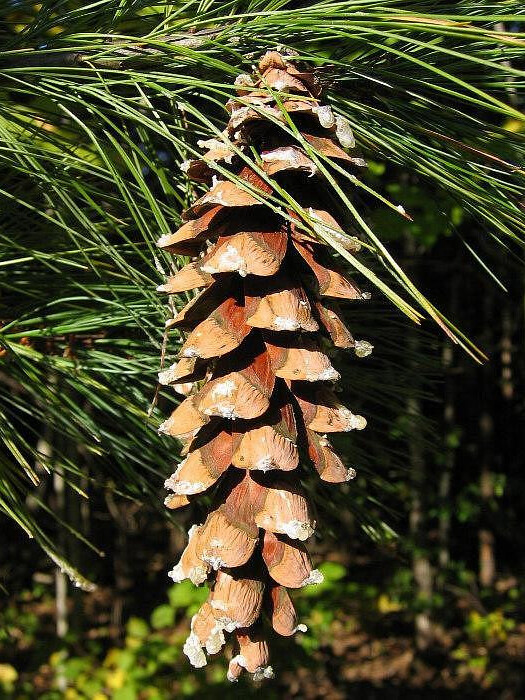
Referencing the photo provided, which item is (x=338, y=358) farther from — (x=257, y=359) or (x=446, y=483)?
(x=446, y=483)

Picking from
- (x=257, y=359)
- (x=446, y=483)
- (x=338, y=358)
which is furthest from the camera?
(x=446, y=483)

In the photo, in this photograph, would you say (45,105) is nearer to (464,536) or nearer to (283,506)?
(283,506)

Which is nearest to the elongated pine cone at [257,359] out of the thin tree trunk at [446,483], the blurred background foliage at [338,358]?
the blurred background foliage at [338,358]

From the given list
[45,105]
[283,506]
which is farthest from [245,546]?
[45,105]

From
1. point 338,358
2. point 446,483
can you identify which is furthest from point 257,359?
point 446,483

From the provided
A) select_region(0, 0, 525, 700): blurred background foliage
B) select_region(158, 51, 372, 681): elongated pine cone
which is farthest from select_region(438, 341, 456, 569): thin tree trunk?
select_region(158, 51, 372, 681): elongated pine cone
